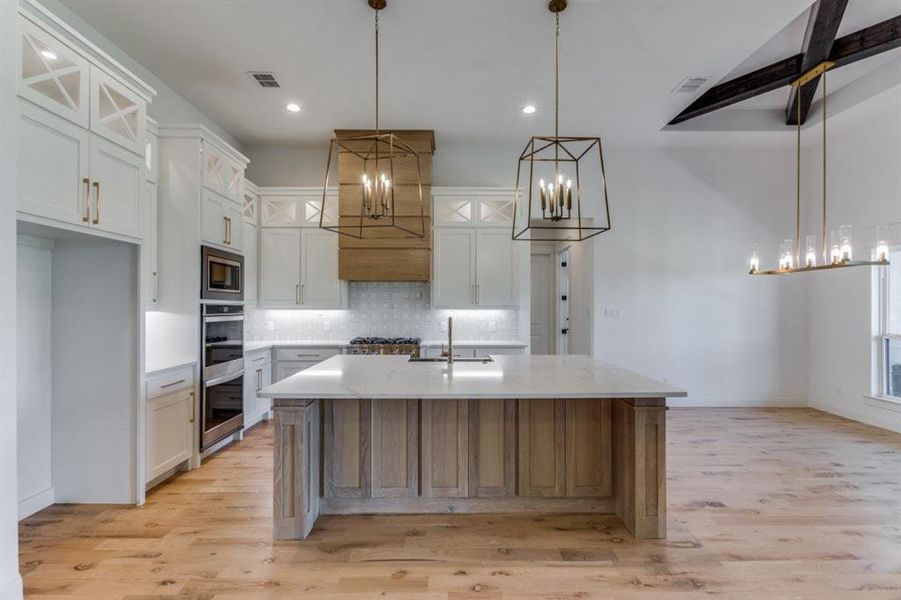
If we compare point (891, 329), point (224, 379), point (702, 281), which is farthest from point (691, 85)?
point (224, 379)

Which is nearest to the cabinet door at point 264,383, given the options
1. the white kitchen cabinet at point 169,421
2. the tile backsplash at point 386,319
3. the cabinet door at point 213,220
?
the tile backsplash at point 386,319

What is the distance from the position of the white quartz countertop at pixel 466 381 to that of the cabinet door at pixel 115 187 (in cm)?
149

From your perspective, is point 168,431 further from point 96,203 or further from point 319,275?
point 319,275

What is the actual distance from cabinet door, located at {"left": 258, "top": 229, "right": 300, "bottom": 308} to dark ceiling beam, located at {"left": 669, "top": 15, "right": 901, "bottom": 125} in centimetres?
463

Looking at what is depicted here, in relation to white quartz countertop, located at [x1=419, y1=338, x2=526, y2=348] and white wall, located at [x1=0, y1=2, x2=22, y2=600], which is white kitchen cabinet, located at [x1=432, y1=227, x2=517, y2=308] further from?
white wall, located at [x1=0, y1=2, x2=22, y2=600]

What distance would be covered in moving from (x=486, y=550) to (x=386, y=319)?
3467 mm

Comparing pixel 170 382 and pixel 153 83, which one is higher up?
pixel 153 83

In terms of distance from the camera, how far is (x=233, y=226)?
13.8 feet

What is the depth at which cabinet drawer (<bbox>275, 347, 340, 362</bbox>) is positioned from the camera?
498 cm

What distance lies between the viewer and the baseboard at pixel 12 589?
72.4 inches

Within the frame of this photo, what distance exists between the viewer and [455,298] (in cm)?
521

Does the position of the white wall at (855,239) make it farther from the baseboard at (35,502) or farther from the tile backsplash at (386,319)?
the baseboard at (35,502)

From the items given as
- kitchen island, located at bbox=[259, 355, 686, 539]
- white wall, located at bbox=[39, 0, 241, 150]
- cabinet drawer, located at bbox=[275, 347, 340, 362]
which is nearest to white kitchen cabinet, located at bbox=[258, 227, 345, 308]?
cabinet drawer, located at bbox=[275, 347, 340, 362]

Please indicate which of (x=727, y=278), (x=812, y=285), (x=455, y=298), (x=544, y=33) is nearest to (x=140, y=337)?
(x=455, y=298)
